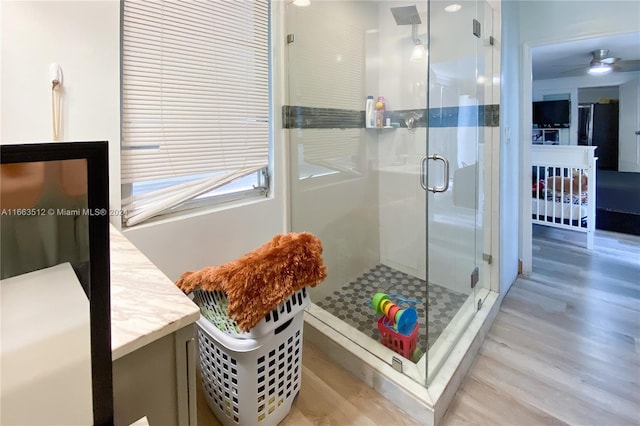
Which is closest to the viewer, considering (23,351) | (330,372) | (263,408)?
(23,351)

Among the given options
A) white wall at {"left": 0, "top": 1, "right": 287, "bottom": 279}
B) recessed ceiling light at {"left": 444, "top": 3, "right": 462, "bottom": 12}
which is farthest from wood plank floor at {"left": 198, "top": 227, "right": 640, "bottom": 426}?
recessed ceiling light at {"left": 444, "top": 3, "right": 462, "bottom": 12}

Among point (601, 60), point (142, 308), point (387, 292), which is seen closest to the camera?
point (142, 308)

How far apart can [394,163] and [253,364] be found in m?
2.01

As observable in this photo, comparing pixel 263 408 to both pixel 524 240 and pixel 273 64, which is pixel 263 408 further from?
pixel 524 240

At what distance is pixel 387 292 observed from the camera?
7.87 ft

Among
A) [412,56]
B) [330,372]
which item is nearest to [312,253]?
[330,372]

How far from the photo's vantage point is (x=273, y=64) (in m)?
2.05

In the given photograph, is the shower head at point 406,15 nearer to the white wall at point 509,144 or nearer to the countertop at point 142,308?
the white wall at point 509,144

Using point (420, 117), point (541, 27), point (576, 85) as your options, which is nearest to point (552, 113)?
point (576, 85)

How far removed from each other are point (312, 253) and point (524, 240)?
2361 mm

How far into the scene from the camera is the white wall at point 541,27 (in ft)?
7.68

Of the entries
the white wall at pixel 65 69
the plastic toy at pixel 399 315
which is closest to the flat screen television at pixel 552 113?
the plastic toy at pixel 399 315

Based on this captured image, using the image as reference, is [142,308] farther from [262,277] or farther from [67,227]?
[262,277]

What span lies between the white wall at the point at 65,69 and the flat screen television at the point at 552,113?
292 inches
